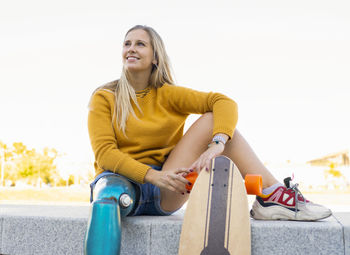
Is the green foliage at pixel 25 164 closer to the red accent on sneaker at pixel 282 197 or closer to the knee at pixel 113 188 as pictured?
the knee at pixel 113 188

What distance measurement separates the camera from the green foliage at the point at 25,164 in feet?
129

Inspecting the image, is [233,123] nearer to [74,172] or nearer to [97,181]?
[97,181]

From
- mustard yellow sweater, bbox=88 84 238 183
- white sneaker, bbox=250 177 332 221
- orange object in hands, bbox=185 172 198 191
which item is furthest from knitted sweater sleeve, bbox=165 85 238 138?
white sneaker, bbox=250 177 332 221

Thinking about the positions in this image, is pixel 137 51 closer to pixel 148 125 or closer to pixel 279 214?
pixel 148 125

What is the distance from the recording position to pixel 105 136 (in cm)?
205

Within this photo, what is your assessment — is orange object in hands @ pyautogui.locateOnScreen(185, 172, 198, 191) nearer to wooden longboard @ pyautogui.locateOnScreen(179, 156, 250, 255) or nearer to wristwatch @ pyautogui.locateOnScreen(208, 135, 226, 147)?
wooden longboard @ pyautogui.locateOnScreen(179, 156, 250, 255)

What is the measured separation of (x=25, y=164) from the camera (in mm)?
40719

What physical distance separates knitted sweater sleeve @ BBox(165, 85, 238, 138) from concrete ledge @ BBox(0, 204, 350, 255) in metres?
0.57

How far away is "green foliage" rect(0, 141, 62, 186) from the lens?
39.5 m

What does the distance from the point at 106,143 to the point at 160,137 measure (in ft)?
1.13

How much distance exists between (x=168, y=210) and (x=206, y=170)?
1.74 feet

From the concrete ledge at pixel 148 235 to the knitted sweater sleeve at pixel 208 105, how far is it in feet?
1.88

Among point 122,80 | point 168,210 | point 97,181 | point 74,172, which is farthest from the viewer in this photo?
point 74,172

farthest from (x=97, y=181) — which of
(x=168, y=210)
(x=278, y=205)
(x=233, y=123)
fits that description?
(x=278, y=205)
